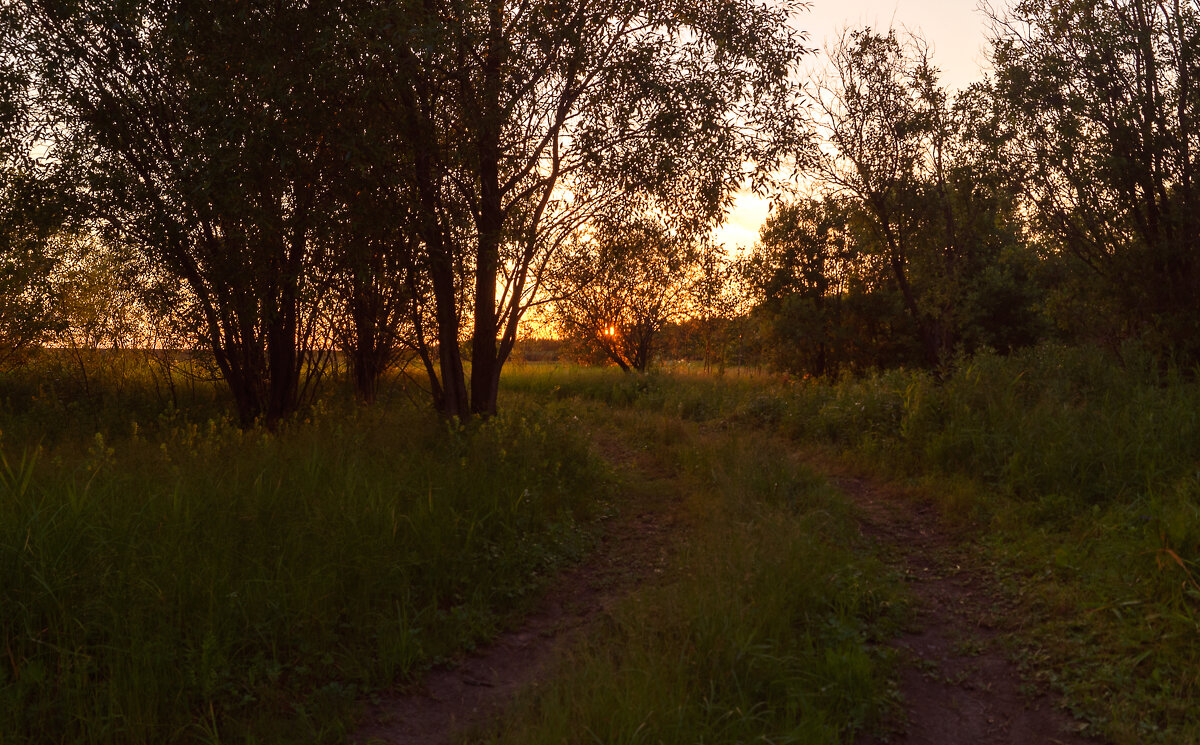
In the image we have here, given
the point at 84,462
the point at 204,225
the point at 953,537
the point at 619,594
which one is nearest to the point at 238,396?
the point at 204,225

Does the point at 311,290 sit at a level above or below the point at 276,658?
above

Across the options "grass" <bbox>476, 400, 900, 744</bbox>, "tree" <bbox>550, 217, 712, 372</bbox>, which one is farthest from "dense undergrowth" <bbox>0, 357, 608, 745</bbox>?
"tree" <bbox>550, 217, 712, 372</bbox>

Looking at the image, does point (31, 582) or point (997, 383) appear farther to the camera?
point (997, 383)

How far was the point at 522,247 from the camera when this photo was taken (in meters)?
9.16

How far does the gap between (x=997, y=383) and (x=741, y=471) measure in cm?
456

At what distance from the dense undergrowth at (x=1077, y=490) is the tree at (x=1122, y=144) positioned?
1351 millimetres

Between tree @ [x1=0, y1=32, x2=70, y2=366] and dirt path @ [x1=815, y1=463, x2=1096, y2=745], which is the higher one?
tree @ [x1=0, y1=32, x2=70, y2=366]

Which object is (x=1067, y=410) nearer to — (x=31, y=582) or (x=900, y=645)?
(x=900, y=645)

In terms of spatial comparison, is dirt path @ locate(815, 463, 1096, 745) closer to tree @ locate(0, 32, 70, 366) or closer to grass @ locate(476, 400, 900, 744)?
grass @ locate(476, 400, 900, 744)

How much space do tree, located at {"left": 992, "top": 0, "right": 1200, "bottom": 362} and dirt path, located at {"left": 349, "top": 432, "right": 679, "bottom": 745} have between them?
28.9ft

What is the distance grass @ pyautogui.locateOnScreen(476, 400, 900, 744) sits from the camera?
4.18 meters

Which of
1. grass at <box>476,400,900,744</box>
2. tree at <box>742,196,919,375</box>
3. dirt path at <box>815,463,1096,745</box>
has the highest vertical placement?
tree at <box>742,196,919,375</box>

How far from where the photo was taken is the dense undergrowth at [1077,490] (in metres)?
4.77

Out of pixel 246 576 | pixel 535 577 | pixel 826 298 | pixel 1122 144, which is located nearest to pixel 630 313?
pixel 826 298
